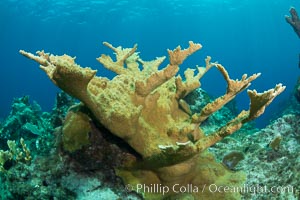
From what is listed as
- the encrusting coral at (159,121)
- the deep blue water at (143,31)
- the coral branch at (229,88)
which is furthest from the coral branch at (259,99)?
the deep blue water at (143,31)

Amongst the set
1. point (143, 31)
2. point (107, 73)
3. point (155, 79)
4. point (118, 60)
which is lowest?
point (155, 79)

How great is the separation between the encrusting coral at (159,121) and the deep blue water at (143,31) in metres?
19.9

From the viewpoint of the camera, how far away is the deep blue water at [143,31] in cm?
4528

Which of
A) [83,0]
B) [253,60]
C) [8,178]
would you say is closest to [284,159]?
→ [8,178]

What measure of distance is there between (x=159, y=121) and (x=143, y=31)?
63.8 metres

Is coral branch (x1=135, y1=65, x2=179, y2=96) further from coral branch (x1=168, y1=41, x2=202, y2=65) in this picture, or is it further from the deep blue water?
the deep blue water

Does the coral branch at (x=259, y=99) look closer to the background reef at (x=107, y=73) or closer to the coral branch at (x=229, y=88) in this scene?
the coral branch at (x=229, y=88)

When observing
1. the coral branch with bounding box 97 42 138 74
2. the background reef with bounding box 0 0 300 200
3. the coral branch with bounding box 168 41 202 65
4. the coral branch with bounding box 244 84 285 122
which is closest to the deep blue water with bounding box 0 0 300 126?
the background reef with bounding box 0 0 300 200

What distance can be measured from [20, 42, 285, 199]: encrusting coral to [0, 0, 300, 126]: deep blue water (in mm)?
19909

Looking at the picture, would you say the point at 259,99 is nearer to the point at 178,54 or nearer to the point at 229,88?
the point at 229,88

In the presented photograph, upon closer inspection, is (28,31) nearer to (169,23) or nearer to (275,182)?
(169,23)

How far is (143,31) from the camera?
66.2 meters

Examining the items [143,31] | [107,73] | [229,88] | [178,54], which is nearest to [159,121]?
[178,54]

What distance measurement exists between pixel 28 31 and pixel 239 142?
59655mm
